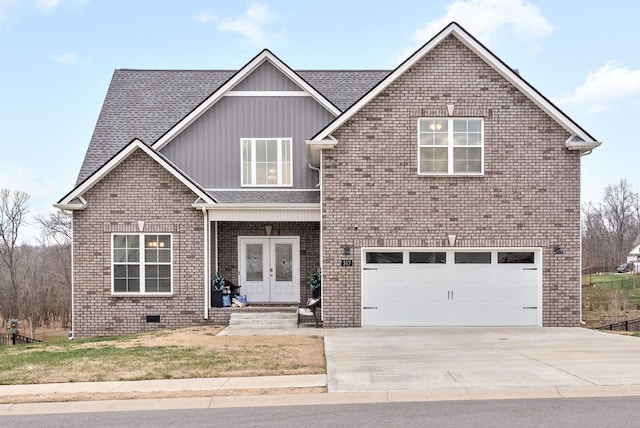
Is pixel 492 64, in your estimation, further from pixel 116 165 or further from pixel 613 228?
pixel 613 228

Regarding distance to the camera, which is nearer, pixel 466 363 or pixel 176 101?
pixel 466 363

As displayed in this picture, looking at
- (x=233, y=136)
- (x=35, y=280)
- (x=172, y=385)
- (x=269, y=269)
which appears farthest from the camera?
(x=35, y=280)

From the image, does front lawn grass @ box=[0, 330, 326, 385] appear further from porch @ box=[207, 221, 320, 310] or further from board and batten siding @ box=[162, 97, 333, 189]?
board and batten siding @ box=[162, 97, 333, 189]

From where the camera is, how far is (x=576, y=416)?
7180mm

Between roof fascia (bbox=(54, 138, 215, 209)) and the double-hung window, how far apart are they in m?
1.56

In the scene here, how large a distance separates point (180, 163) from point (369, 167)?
654 cm

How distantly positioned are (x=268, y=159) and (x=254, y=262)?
341 cm

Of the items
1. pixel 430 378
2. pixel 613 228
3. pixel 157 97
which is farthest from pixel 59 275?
pixel 613 228

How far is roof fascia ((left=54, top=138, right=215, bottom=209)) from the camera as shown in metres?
16.8

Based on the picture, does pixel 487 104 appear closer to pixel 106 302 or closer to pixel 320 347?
pixel 320 347

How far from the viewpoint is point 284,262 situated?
19.4 meters

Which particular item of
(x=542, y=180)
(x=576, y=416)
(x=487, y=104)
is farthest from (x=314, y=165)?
(x=576, y=416)

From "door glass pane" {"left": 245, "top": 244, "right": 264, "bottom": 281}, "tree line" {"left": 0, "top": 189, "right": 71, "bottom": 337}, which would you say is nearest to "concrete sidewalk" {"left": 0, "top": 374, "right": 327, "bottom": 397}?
"door glass pane" {"left": 245, "top": 244, "right": 264, "bottom": 281}

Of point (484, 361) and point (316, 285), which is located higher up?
point (316, 285)
